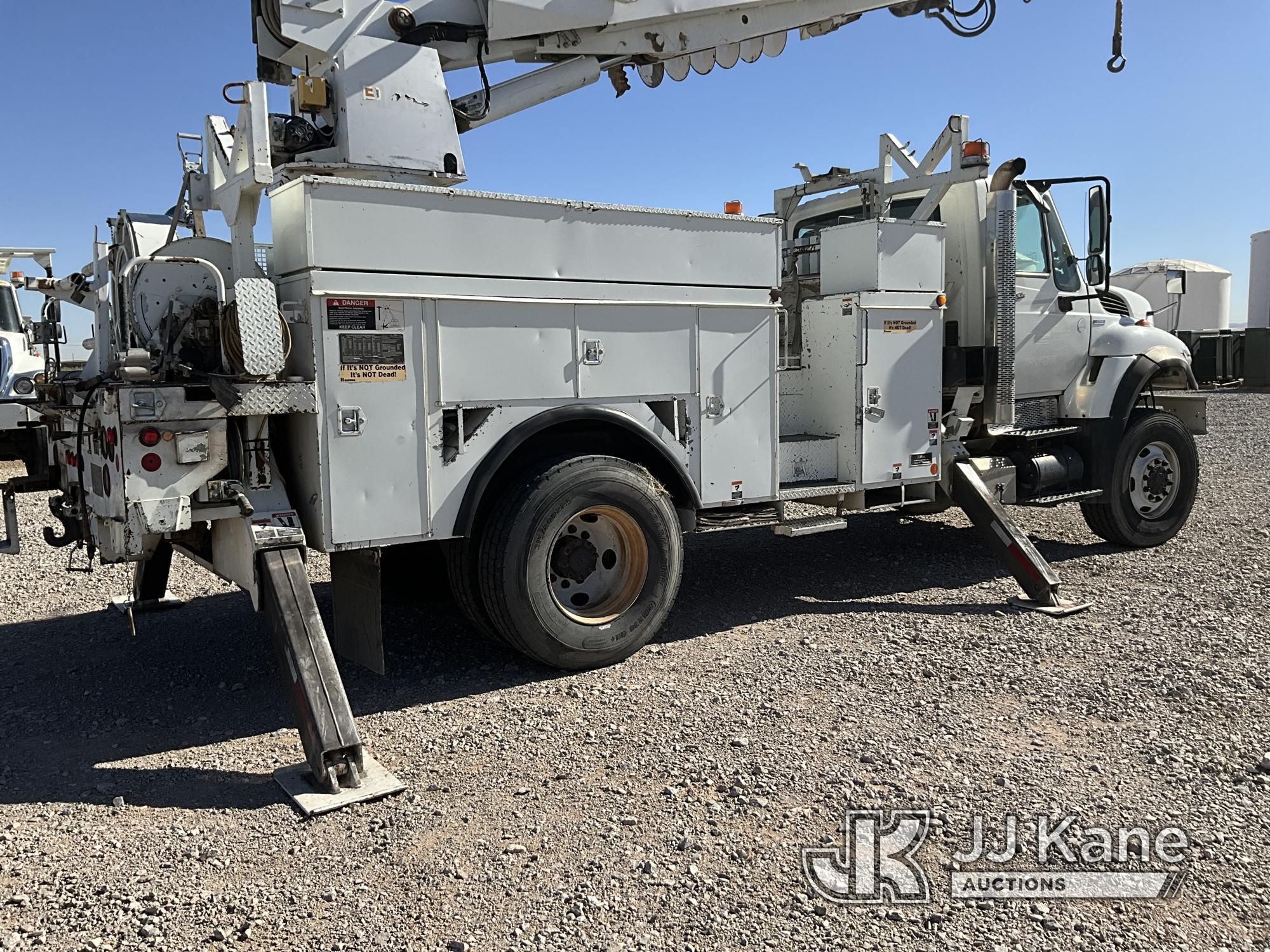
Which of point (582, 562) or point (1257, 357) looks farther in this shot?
point (1257, 357)

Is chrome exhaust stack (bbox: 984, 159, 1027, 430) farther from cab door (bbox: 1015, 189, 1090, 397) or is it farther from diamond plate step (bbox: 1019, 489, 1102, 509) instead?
diamond plate step (bbox: 1019, 489, 1102, 509)

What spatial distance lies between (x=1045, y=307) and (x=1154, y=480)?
5.82ft

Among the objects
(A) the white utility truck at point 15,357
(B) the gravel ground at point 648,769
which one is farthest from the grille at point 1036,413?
(A) the white utility truck at point 15,357

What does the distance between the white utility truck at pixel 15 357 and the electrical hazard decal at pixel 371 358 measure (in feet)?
28.6

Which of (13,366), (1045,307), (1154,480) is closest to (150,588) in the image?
(1045,307)

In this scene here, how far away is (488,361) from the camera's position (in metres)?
4.91

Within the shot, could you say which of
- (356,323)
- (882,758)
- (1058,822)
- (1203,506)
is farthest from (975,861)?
(1203,506)

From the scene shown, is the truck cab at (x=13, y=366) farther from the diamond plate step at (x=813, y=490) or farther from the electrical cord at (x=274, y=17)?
the diamond plate step at (x=813, y=490)

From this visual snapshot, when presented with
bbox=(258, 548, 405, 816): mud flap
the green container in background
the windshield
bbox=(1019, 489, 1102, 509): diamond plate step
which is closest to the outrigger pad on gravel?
bbox=(258, 548, 405, 816): mud flap

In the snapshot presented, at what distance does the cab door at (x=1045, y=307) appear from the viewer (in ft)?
24.6

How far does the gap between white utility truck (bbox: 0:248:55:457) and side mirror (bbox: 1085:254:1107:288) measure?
10821 mm

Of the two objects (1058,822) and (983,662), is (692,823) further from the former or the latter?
(983,662)

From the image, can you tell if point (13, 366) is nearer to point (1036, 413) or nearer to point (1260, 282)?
point (1036, 413)

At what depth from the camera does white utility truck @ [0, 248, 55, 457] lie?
1195 cm
